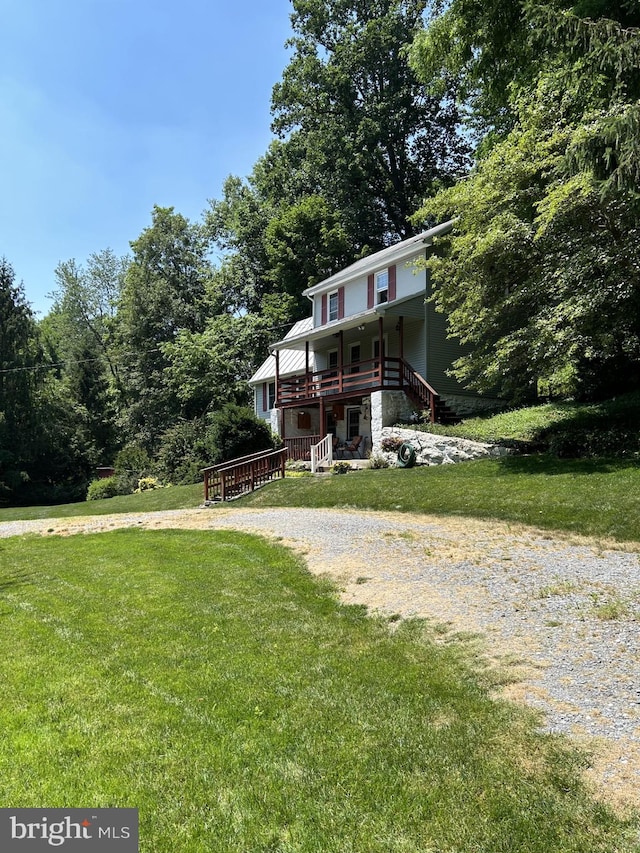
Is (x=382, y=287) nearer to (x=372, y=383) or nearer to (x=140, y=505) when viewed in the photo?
(x=372, y=383)

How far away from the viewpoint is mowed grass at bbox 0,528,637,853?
2576mm

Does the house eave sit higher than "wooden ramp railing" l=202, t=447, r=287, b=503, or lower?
higher

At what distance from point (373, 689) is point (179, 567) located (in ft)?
16.3

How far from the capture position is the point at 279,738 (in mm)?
3412

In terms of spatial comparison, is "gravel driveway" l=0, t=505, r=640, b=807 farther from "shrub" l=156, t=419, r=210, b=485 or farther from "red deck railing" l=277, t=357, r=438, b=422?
"shrub" l=156, t=419, r=210, b=485

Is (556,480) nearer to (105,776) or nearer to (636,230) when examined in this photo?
(636,230)

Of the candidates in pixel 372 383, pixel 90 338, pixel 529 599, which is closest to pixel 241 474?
pixel 372 383

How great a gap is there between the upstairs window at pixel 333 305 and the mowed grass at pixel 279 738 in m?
21.9

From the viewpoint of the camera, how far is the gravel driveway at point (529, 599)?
3.50 meters

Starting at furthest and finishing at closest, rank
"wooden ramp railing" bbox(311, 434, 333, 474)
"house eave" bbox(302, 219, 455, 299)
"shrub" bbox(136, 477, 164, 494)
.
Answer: "shrub" bbox(136, 477, 164, 494), "house eave" bbox(302, 219, 455, 299), "wooden ramp railing" bbox(311, 434, 333, 474)

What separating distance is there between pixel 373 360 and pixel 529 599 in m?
15.4

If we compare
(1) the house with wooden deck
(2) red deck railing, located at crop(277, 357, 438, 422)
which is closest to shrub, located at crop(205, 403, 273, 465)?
(1) the house with wooden deck

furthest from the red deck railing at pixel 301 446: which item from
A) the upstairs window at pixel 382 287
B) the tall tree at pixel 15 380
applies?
the tall tree at pixel 15 380
